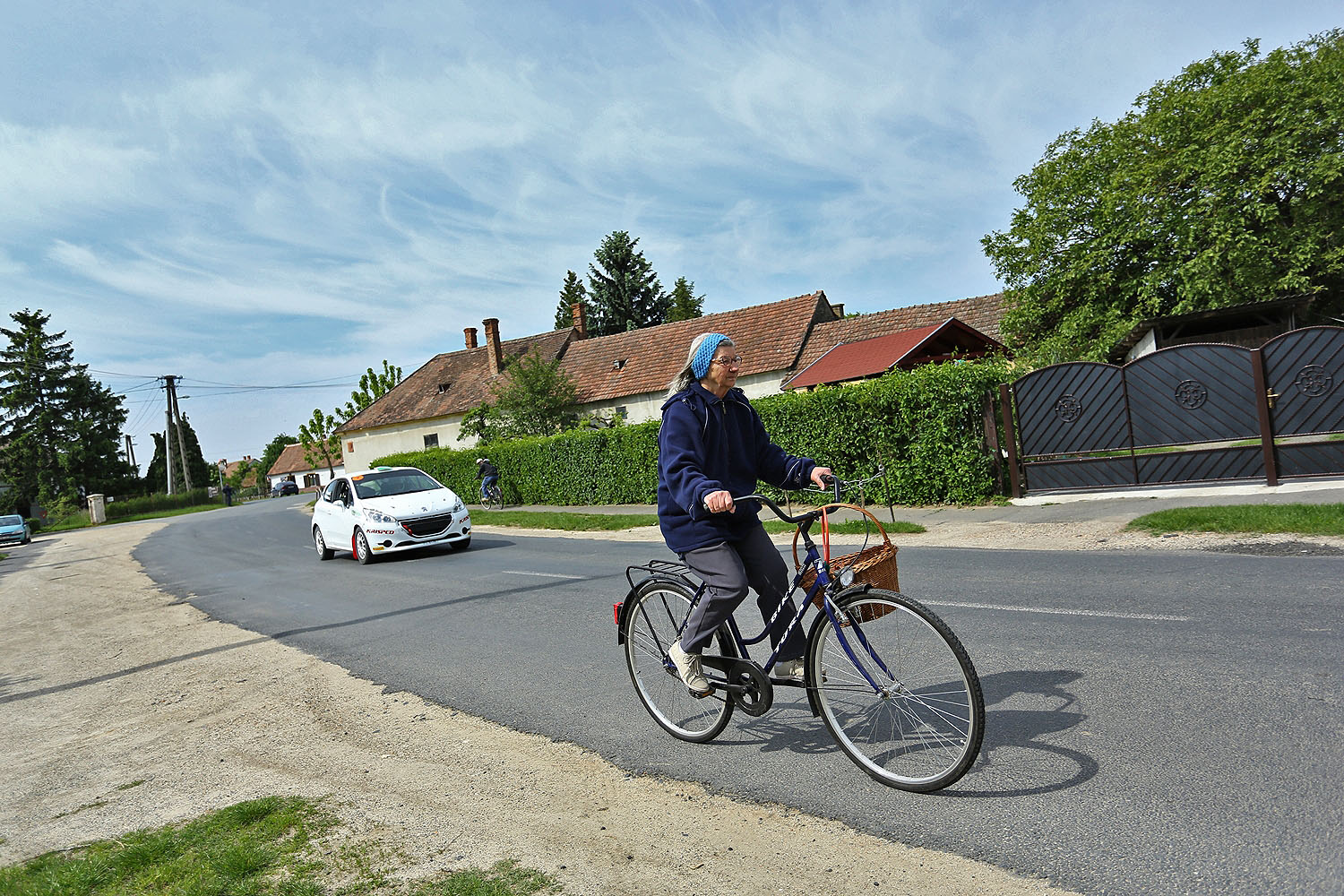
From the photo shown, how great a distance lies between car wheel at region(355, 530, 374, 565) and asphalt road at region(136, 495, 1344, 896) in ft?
17.5

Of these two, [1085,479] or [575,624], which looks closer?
[575,624]

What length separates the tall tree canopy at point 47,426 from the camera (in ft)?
220

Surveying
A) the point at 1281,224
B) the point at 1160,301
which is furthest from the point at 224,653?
the point at 1281,224

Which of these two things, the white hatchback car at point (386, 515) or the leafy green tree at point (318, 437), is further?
the leafy green tree at point (318, 437)

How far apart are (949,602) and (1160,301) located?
28350 mm

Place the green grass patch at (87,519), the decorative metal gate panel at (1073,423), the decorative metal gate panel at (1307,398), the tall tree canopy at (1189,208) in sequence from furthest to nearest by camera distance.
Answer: the green grass patch at (87,519) → the tall tree canopy at (1189,208) → the decorative metal gate panel at (1073,423) → the decorative metal gate panel at (1307,398)

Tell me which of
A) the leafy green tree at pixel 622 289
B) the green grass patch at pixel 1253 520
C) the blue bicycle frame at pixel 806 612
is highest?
the leafy green tree at pixel 622 289

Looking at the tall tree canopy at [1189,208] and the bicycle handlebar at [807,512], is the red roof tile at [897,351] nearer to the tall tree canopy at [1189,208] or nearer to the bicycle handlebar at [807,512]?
the tall tree canopy at [1189,208]

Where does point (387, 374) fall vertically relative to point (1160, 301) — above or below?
above

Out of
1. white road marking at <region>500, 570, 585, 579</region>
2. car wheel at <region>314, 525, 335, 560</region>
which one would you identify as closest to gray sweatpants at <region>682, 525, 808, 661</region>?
white road marking at <region>500, 570, 585, 579</region>

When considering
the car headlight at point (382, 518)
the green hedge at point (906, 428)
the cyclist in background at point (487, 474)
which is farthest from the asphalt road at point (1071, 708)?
the cyclist in background at point (487, 474)

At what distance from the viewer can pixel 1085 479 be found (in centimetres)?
1453

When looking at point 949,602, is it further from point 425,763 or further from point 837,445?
point 837,445

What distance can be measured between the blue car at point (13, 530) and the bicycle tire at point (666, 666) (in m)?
48.0
